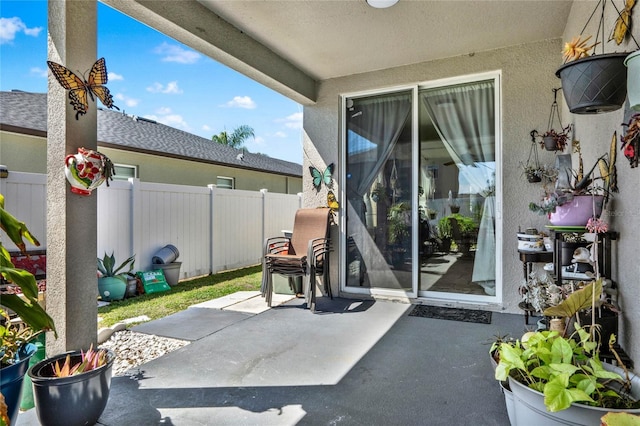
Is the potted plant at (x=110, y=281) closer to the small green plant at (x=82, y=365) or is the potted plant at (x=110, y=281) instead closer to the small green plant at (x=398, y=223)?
the small green plant at (x=82, y=365)

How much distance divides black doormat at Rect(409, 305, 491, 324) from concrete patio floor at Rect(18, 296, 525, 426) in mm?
113

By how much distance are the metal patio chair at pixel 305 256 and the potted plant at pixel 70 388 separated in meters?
2.43

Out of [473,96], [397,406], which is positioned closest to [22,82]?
[473,96]

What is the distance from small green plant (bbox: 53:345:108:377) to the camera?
1.86 m

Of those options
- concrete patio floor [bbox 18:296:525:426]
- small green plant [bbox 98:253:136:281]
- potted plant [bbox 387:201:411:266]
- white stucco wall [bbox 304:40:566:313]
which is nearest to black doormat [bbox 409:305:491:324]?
concrete patio floor [bbox 18:296:525:426]

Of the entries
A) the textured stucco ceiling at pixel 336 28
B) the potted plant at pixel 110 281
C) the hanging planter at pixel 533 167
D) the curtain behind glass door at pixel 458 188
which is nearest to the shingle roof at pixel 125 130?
the potted plant at pixel 110 281

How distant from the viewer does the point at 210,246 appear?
6852mm

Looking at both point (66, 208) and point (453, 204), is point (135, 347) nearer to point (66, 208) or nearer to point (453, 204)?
point (66, 208)

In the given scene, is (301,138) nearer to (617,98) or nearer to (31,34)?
(617,98)

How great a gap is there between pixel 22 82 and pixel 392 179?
30.4ft

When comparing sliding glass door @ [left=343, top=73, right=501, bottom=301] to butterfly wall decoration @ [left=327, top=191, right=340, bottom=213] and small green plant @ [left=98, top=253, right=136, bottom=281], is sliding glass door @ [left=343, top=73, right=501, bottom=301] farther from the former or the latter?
small green plant @ [left=98, top=253, right=136, bottom=281]

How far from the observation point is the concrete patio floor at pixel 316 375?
2031 millimetres

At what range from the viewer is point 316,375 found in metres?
2.53

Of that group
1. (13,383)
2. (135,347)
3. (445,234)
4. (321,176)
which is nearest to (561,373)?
(13,383)
